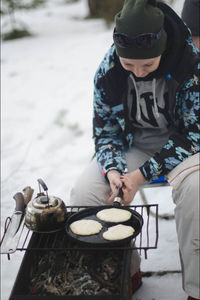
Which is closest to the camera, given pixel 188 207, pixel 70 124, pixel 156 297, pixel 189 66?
pixel 188 207

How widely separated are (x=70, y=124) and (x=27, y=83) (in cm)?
196

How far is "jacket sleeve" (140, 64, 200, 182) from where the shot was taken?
97.4 inches

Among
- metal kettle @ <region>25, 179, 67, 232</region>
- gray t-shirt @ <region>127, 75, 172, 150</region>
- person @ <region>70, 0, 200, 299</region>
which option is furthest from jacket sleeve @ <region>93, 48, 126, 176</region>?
metal kettle @ <region>25, 179, 67, 232</region>

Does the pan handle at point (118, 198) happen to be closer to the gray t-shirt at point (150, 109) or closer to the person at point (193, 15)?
the gray t-shirt at point (150, 109)

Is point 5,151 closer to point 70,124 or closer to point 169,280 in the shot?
point 70,124

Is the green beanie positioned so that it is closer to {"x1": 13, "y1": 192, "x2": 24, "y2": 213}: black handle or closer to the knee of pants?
the knee of pants

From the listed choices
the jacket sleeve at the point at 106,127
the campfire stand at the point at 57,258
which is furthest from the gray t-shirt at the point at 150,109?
the campfire stand at the point at 57,258

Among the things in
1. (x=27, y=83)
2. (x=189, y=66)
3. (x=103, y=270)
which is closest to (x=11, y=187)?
(x=103, y=270)

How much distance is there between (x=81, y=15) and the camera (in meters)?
12.9

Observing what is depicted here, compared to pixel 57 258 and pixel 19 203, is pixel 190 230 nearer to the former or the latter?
pixel 57 258

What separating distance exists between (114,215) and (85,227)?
0.17 m

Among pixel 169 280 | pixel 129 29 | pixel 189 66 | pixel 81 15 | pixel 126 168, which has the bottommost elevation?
pixel 81 15

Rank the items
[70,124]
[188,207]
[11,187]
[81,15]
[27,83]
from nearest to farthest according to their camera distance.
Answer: [188,207] → [11,187] → [70,124] → [27,83] → [81,15]

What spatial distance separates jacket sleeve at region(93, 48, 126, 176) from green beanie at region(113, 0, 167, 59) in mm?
341
